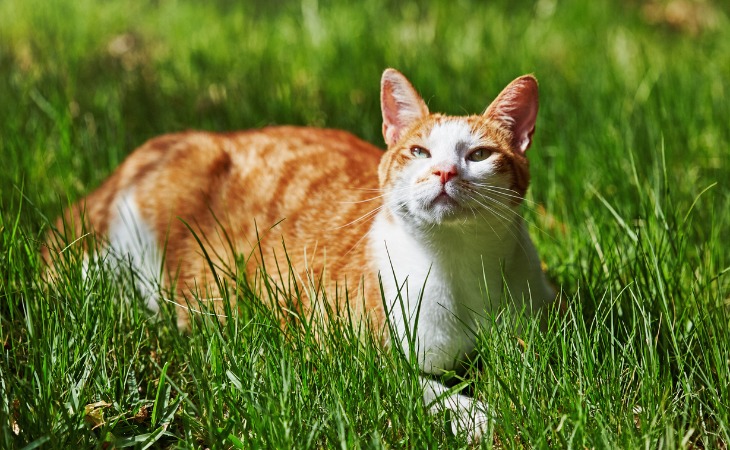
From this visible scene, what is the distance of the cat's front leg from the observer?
192 centimetres

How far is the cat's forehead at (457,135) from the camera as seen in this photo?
7.25ft

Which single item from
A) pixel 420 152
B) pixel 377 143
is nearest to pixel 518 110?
pixel 420 152

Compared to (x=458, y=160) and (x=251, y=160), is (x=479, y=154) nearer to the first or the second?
(x=458, y=160)

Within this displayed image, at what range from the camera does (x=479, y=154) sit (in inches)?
87.0

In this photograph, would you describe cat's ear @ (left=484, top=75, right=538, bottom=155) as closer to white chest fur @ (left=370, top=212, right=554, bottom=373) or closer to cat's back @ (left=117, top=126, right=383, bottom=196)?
white chest fur @ (left=370, top=212, right=554, bottom=373)

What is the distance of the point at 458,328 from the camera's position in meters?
2.28

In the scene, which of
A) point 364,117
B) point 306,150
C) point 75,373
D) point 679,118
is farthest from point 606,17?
point 75,373

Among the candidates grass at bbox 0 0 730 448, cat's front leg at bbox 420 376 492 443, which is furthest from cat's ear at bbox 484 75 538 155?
cat's front leg at bbox 420 376 492 443

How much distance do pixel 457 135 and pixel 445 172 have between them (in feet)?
0.58

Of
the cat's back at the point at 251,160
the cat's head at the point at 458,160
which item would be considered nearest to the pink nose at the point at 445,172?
the cat's head at the point at 458,160

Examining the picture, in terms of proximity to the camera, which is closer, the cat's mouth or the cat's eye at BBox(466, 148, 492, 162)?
the cat's mouth

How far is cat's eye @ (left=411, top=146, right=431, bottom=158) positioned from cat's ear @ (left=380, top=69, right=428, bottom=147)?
0.60ft

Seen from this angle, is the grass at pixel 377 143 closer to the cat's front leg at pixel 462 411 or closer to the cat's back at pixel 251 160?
the cat's front leg at pixel 462 411

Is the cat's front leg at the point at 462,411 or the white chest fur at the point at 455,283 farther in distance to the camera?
the white chest fur at the point at 455,283
